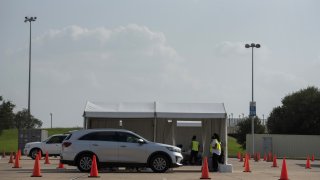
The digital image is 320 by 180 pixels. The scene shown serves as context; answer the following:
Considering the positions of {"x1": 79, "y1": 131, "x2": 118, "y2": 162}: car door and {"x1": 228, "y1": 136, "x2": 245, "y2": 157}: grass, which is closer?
{"x1": 79, "y1": 131, "x2": 118, "y2": 162}: car door

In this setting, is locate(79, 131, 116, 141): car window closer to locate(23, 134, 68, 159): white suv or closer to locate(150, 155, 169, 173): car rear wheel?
locate(150, 155, 169, 173): car rear wheel

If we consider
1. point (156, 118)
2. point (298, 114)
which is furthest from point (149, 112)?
point (298, 114)

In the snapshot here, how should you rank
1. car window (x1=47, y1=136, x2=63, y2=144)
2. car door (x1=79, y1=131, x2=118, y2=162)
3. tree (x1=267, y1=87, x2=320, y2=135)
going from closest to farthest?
car door (x1=79, y1=131, x2=118, y2=162), car window (x1=47, y1=136, x2=63, y2=144), tree (x1=267, y1=87, x2=320, y2=135)

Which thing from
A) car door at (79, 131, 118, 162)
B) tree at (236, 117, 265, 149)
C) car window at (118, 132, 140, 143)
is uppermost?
tree at (236, 117, 265, 149)

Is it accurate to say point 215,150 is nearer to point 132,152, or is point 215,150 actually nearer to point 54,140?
point 132,152

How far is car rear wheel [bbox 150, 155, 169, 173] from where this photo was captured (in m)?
24.3

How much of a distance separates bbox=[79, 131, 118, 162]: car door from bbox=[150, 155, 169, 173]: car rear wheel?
4.67ft

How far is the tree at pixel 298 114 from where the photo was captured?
220 feet

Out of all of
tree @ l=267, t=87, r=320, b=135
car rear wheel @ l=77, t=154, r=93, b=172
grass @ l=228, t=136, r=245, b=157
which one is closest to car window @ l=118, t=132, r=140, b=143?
car rear wheel @ l=77, t=154, r=93, b=172

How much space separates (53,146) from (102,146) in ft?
52.1

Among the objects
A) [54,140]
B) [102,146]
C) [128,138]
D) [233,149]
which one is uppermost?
[128,138]

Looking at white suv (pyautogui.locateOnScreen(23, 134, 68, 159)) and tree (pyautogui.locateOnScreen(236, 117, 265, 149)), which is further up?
tree (pyautogui.locateOnScreen(236, 117, 265, 149))

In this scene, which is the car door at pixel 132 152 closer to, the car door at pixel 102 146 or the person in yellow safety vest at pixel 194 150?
the car door at pixel 102 146

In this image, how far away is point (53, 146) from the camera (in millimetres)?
39375
